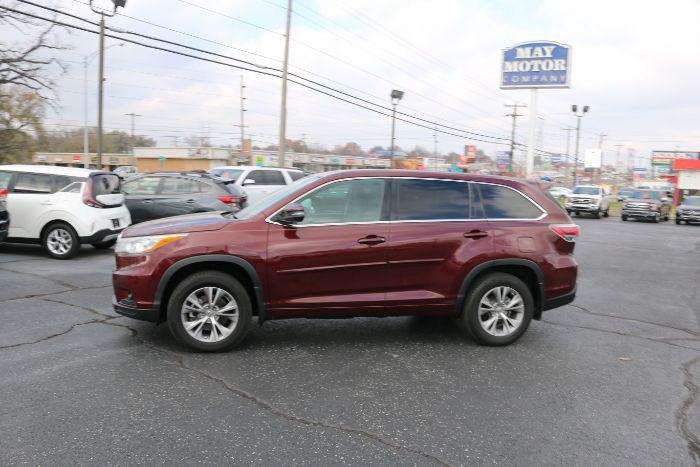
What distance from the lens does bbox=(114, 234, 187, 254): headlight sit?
4750 millimetres

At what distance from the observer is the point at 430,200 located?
17.2 feet

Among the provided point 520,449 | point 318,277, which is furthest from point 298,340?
point 520,449

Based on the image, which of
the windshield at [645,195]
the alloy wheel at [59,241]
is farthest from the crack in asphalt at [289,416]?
the windshield at [645,195]

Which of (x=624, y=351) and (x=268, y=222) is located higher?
(x=268, y=222)

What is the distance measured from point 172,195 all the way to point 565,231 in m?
8.76

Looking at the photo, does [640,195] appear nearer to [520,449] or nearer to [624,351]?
[624,351]

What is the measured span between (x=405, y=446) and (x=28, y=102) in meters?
40.0

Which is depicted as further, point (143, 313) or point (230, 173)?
point (230, 173)

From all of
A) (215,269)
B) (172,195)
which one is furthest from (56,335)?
(172,195)

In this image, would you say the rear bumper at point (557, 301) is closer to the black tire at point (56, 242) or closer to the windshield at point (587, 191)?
the black tire at point (56, 242)

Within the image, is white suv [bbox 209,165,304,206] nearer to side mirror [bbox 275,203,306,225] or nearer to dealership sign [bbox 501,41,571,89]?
side mirror [bbox 275,203,306,225]

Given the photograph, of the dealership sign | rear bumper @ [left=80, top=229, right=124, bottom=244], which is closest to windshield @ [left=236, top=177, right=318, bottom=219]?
rear bumper @ [left=80, top=229, right=124, bottom=244]

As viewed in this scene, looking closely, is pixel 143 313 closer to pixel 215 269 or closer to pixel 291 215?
pixel 215 269

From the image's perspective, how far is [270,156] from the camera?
71.8 metres
